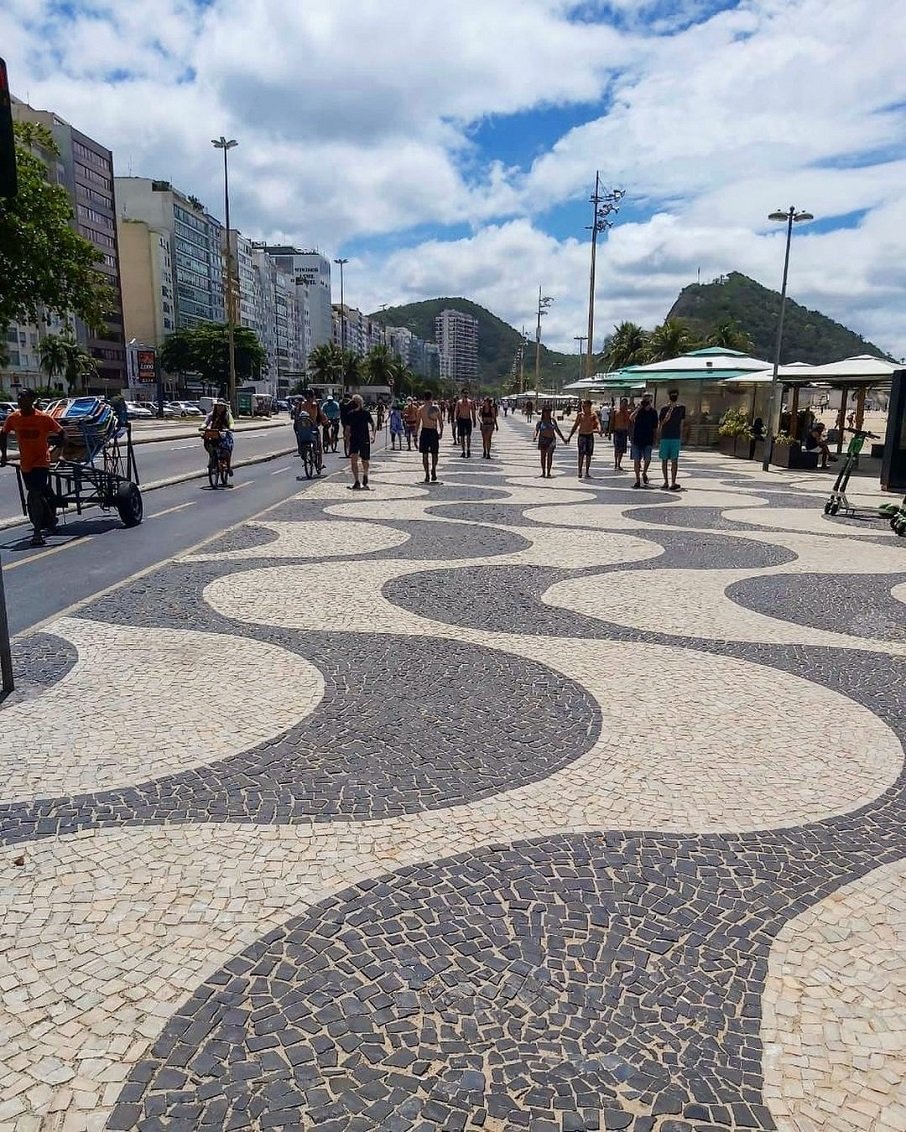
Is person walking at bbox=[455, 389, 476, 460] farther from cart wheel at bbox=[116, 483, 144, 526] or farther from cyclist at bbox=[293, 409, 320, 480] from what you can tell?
cart wheel at bbox=[116, 483, 144, 526]

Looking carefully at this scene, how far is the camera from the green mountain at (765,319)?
15150cm

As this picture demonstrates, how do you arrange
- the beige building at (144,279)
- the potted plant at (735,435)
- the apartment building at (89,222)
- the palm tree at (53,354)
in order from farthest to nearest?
the beige building at (144,279) → the apartment building at (89,222) → the palm tree at (53,354) → the potted plant at (735,435)

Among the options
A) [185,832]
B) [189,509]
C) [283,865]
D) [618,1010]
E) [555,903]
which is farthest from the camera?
[189,509]

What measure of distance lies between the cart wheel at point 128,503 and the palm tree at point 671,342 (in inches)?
2124

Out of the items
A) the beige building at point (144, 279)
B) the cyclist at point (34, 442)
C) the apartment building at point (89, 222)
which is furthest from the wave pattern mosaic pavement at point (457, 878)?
the beige building at point (144, 279)

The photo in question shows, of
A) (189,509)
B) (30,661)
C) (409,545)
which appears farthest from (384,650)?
(189,509)

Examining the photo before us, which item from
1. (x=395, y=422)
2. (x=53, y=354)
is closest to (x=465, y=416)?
(x=395, y=422)

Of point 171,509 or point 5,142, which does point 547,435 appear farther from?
point 5,142

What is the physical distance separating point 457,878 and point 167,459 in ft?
69.7

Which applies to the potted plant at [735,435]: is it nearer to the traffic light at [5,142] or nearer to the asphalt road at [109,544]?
the asphalt road at [109,544]

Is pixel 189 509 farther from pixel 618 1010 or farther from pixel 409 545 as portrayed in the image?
pixel 618 1010

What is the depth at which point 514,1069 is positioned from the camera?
1976 mm

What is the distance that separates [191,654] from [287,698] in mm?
1097

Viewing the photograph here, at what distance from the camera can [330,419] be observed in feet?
76.4
